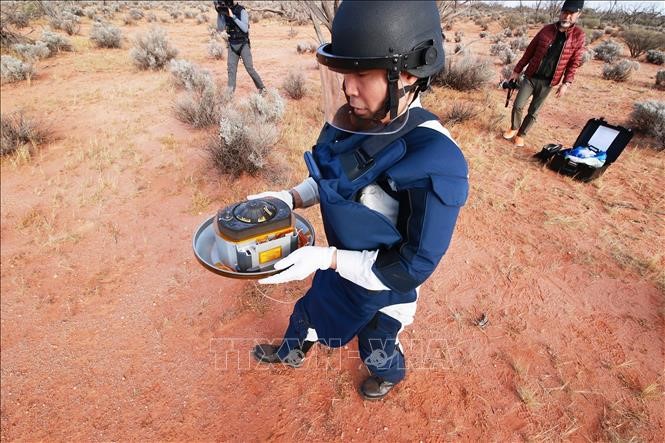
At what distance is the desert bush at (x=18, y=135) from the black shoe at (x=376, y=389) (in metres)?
6.01

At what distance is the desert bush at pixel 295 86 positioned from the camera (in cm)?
773

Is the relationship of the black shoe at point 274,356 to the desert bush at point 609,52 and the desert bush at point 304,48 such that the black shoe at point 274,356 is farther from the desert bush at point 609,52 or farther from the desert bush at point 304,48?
the desert bush at point 609,52

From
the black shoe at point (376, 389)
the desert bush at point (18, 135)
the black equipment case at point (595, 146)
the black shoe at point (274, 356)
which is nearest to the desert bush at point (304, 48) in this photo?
the desert bush at point (18, 135)

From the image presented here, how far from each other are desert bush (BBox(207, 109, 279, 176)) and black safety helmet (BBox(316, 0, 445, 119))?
11.5 feet

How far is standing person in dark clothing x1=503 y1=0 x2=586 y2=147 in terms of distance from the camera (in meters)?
4.66

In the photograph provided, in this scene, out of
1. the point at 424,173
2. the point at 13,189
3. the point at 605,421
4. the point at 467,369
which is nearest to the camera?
the point at 424,173

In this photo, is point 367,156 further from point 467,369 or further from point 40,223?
point 40,223

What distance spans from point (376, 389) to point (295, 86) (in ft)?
22.9

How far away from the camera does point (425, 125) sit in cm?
120

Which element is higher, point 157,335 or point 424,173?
point 424,173

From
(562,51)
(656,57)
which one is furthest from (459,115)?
(656,57)

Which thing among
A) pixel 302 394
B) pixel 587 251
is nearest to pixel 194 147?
pixel 302 394

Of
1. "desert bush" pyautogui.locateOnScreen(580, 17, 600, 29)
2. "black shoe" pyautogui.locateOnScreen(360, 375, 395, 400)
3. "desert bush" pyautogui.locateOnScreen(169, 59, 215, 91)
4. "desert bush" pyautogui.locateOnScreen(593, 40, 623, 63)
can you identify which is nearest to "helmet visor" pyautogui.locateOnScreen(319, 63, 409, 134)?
"black shoe" pyautogui.locateOnScreen(360, 375, 395, 400)

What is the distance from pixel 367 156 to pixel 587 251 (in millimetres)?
3737
